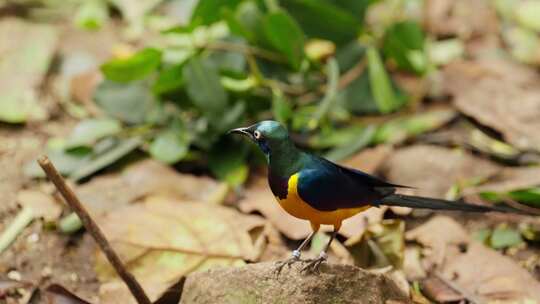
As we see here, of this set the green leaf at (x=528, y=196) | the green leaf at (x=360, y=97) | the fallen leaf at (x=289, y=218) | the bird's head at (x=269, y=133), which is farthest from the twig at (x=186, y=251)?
the green leaf at (x=360, y=97)

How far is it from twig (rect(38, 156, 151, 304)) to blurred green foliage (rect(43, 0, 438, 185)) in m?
1.31

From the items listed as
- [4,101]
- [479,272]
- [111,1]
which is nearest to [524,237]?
[479,272]

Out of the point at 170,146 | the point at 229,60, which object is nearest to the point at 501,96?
the point at 229,60

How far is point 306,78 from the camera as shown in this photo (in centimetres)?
488

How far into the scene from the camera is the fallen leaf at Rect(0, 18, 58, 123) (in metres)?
4.76

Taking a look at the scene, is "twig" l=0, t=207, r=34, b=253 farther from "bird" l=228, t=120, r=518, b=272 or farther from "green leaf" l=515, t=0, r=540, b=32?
"green leaf" l=515, t=0, r=540, b=32

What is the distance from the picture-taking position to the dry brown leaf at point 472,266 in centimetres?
336

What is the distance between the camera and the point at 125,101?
474 centimetres

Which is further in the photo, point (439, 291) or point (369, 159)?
point (369, 159)

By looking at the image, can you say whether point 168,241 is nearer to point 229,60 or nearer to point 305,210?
point 305,210

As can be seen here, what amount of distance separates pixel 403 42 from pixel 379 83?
0.35m

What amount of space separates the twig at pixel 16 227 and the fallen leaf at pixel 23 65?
2.92 feet

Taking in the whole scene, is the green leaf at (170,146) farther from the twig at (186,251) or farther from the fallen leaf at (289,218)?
the twig at (186,251)

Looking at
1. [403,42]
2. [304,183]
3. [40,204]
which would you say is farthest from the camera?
[403,42]
